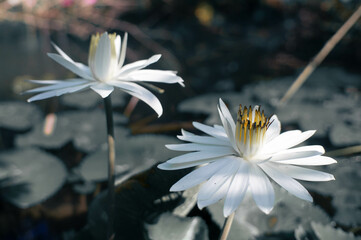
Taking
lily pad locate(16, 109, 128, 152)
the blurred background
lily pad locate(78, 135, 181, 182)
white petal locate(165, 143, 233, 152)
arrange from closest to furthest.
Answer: white petal locate(165, 143, 233, 152) → the blurred background → lily pad locate(78, 135, 181, 182) → lily pad locate(16, 109, 128, 152)

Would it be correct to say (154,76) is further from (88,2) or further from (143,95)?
(88,2)

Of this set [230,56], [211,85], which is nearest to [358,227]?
[211,85]

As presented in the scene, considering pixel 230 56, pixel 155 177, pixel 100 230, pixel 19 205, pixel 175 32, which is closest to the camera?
pixel 155 177

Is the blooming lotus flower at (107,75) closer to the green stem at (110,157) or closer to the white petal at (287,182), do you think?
the green stem at (110,157)

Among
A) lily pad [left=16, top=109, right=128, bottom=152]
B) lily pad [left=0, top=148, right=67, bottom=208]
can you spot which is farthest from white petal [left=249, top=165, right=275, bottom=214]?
lily pad [left=16, top=109, right=128, bottom=152]

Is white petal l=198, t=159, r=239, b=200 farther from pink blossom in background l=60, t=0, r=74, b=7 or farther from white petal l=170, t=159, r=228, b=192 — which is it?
pink blossom in background l=60, t=0, r=74, b=7

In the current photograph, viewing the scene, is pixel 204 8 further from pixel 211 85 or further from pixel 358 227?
pixel 358 227
